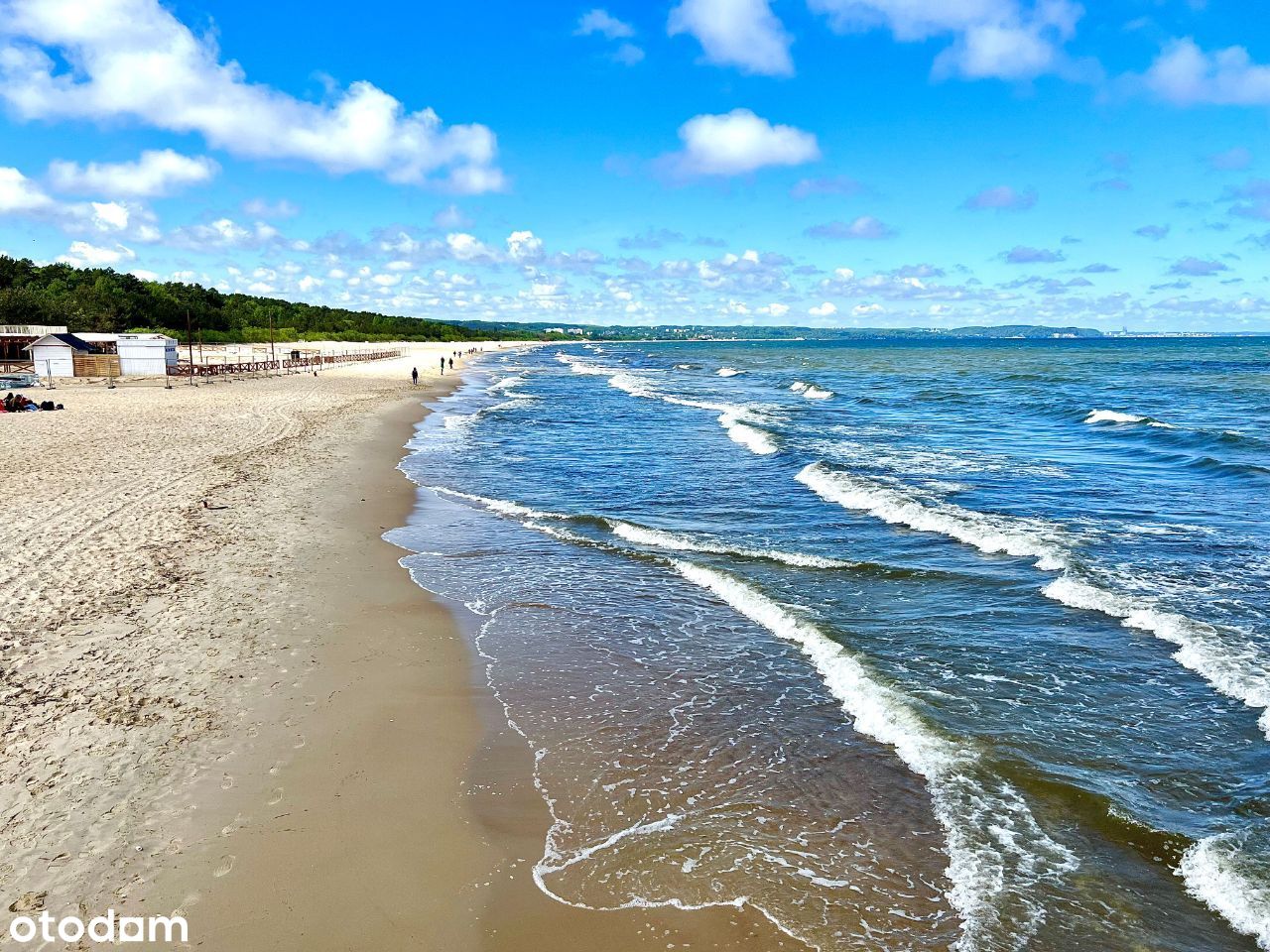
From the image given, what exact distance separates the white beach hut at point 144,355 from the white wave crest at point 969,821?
59.9 m

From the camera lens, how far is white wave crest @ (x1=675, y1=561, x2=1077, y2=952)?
557cm

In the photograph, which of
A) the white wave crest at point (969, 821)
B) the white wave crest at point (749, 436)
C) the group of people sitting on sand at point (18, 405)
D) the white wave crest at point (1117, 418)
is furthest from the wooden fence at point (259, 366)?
the white wave crest at point (969, 821)

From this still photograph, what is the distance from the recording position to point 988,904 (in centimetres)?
562

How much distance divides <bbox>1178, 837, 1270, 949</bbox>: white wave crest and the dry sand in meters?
3.23

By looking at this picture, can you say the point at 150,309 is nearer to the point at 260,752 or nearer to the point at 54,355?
the point at 54,355

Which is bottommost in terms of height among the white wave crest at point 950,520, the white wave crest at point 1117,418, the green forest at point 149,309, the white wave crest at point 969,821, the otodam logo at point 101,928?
the white wave crest at point 969,821

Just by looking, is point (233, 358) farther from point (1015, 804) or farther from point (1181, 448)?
point (1015, 804)

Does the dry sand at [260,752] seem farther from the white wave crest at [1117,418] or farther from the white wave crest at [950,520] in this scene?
the white wave crest at [1117,418]

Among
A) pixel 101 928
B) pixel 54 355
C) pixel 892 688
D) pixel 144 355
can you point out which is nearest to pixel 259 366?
pixel 144 355

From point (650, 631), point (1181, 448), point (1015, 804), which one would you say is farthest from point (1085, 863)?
point (1181, 448)

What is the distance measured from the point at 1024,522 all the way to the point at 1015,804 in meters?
10.8

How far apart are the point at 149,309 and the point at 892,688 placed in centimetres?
12054

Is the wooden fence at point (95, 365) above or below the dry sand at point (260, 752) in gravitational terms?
above

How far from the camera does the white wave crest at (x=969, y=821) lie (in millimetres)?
5566
